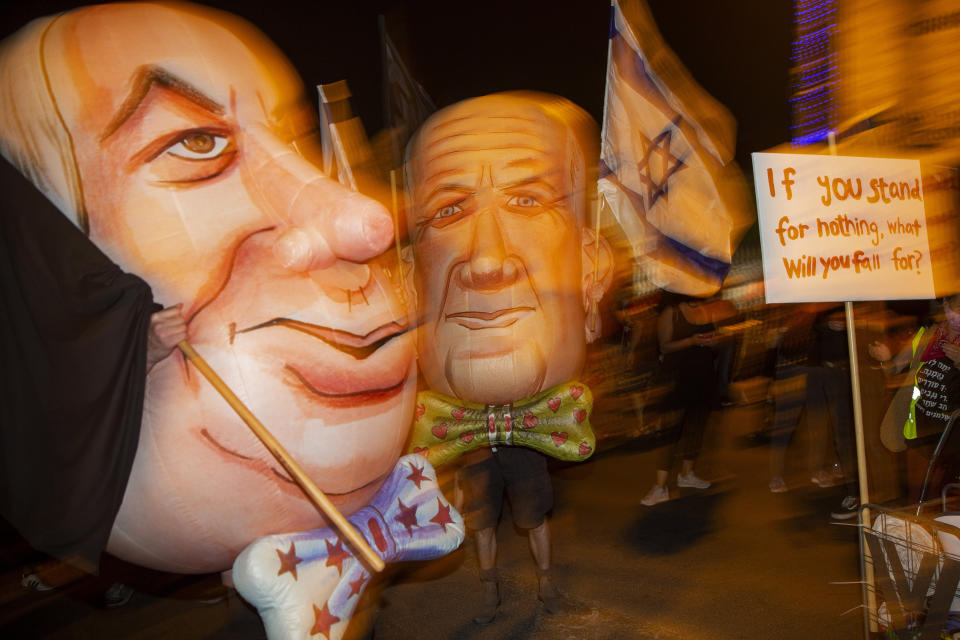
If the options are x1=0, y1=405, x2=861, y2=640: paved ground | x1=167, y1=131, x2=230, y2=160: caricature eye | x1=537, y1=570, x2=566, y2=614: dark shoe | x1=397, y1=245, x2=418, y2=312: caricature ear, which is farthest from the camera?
x1=537, y1=570, x2=566, y2=614: dark shoe

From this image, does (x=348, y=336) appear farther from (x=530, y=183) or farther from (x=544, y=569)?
(x=544, y=569)

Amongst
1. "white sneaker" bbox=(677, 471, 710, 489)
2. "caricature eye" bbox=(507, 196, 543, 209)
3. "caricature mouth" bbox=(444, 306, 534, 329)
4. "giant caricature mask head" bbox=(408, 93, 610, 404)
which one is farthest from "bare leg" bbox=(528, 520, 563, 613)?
"white sneaker" bbox=(677, 471, 710, 489)

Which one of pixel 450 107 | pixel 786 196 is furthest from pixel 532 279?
pixel 786 196

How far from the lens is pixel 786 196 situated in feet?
9.09

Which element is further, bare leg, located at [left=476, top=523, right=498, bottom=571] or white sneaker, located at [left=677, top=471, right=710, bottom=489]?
white sneaker, located at [left=677, top=471, right=710, bottom=489]

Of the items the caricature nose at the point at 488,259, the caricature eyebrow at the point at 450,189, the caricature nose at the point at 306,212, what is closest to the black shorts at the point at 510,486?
the caricature nose at the point at 488,259

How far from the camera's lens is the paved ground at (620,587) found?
3.42 meters

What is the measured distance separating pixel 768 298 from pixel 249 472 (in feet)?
6.48

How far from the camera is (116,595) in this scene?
418 centimetres

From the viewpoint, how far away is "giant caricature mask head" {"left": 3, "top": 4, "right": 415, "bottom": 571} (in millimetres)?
1762

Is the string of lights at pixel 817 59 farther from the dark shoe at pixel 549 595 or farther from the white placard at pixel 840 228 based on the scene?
the dark shoe at pixel 549 595

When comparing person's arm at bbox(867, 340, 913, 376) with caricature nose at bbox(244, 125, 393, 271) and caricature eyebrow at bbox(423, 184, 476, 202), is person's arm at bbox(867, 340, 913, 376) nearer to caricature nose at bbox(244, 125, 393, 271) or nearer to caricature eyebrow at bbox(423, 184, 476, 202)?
caricature eyebrow at bbox(423, 184, 476, 202)

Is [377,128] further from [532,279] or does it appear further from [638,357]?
[638,357]

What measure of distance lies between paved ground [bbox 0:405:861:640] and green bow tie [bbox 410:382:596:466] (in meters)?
0.68
